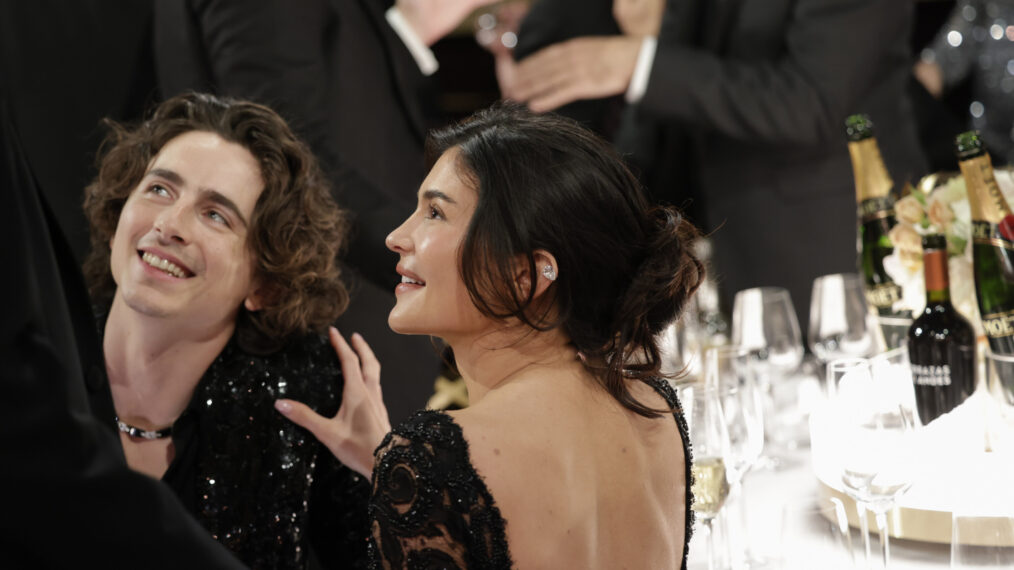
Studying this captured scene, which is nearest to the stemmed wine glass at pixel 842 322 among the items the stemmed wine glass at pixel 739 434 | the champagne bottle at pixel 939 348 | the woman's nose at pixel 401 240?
the champagne bottle at pixel 939 348

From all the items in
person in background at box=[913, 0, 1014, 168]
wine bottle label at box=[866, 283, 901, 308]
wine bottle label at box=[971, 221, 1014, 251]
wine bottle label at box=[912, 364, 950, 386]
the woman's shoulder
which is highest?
person in background at box=[913, 0, 1014, 168]

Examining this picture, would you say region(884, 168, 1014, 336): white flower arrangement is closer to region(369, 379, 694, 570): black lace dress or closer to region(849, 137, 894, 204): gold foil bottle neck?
region(849, 137, 894, 204): gold foil bottle neck

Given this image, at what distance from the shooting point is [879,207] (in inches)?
84.9

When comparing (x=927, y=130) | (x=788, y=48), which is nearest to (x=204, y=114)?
(x=788, y=48)

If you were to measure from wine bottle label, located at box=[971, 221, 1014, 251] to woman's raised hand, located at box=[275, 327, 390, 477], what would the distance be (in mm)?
1105

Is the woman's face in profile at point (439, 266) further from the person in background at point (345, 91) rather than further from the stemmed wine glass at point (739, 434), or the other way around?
the person in background at point (345, 91)

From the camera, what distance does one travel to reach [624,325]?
134 cm

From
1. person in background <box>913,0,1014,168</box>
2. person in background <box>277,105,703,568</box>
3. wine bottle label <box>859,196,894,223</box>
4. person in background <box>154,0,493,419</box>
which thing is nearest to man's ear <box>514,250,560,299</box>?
person in background <box>277,105,703,568</box>

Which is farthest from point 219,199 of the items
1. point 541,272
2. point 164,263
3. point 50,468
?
point 50,468

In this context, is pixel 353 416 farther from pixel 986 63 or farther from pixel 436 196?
pixel 986 63

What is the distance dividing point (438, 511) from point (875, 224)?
54.4 inches

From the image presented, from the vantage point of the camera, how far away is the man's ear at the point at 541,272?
50.6 inches

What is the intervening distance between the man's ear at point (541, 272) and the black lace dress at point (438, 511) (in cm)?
23

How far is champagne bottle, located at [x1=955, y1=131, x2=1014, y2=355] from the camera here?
176 centimetres
